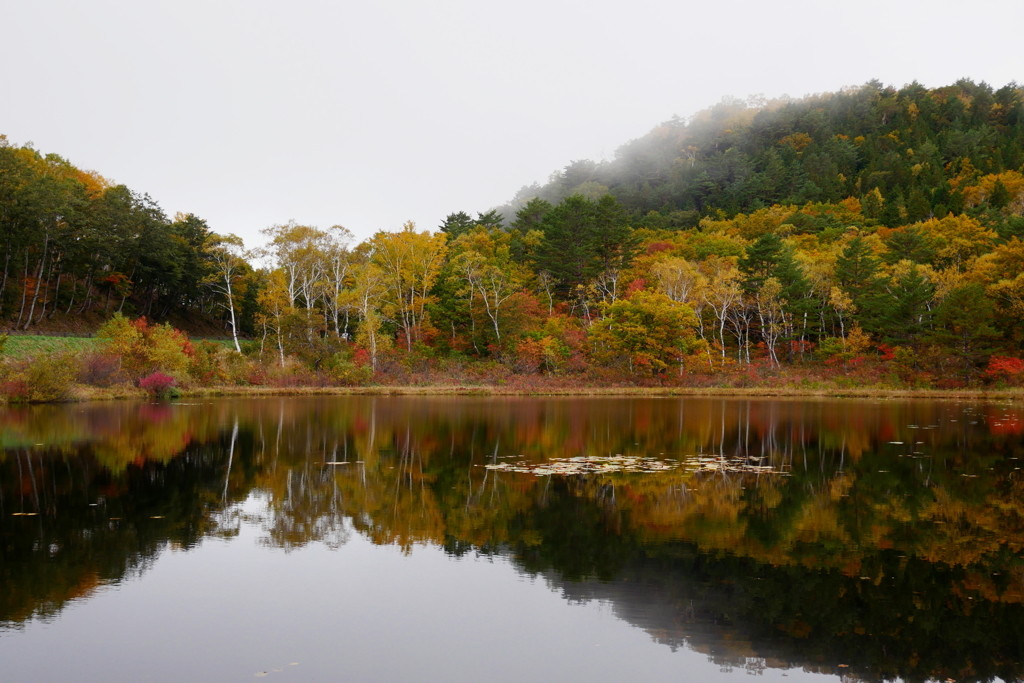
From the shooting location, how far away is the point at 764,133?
11444 cm

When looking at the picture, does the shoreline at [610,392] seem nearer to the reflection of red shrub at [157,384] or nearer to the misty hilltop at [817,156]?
the reflection of red shrub at [157,384]

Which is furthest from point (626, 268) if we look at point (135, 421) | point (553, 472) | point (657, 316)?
point (553, 472)

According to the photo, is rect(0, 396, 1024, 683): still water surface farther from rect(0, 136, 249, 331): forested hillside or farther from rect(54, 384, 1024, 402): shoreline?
rect(0, 136, 249, 331): forested hillside

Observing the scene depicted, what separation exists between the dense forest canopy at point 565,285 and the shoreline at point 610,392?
3.02 metres

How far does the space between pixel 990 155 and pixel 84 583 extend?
107937mm

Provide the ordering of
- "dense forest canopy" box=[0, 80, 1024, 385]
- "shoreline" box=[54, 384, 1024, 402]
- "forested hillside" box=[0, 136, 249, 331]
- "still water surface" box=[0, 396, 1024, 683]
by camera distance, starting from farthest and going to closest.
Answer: "forested hillside" box=[0, 136, 249, 331] → "dense forest canopy" box=[0, 80, 1024, 385] → "shoreline" box=[54, 384, 1024, 402] → "still water surface" box=[0, 396, 1024, 683]

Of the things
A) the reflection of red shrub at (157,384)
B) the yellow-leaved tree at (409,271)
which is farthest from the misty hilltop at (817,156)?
the reflection of red shrub at (157,384)

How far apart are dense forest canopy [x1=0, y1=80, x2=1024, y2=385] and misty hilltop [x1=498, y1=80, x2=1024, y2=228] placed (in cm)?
1152

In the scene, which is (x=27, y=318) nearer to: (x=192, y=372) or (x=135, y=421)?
(x=192, y=372)

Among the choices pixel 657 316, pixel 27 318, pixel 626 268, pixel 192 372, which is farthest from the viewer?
pixel 626 268

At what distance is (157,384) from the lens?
3312cm

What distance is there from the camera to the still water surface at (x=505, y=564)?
17.2 ft

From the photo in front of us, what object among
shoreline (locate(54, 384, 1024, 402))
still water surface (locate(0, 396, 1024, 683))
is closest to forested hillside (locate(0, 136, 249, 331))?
shoreline (locate(54, 384, 1024, 402))

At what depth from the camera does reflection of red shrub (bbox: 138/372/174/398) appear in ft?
108
